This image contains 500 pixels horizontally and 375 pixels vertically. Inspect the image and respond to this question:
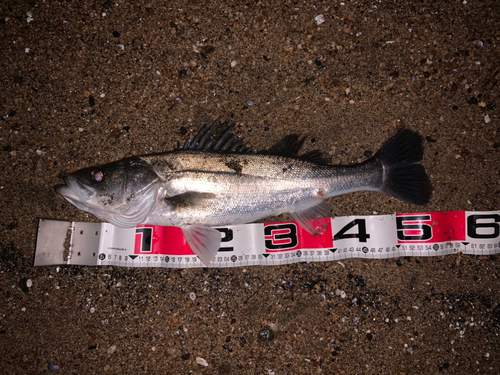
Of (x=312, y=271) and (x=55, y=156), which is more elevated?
(x=55, y=156)

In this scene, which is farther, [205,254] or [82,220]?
[82,220]

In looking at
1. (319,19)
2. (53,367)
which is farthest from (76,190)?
(319,19)

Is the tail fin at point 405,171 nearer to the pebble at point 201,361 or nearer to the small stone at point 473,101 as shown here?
the small stone at point 473,101

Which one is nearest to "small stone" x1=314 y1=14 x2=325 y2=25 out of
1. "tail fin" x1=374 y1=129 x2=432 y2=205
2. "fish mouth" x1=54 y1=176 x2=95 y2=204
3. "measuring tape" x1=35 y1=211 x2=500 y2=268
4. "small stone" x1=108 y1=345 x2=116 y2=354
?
"tail fin" x1=374 y1=129 x2=432 y2=205

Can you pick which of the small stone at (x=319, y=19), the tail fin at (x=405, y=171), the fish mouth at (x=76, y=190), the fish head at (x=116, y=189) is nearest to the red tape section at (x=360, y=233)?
the tail fin at (x=405, y=171)

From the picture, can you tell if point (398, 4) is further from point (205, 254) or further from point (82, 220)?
point (82, 220)

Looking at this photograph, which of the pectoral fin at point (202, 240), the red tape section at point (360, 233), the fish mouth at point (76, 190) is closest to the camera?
the fish mouth at point (76, 190)

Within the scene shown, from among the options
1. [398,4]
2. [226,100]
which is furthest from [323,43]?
[226,100]
